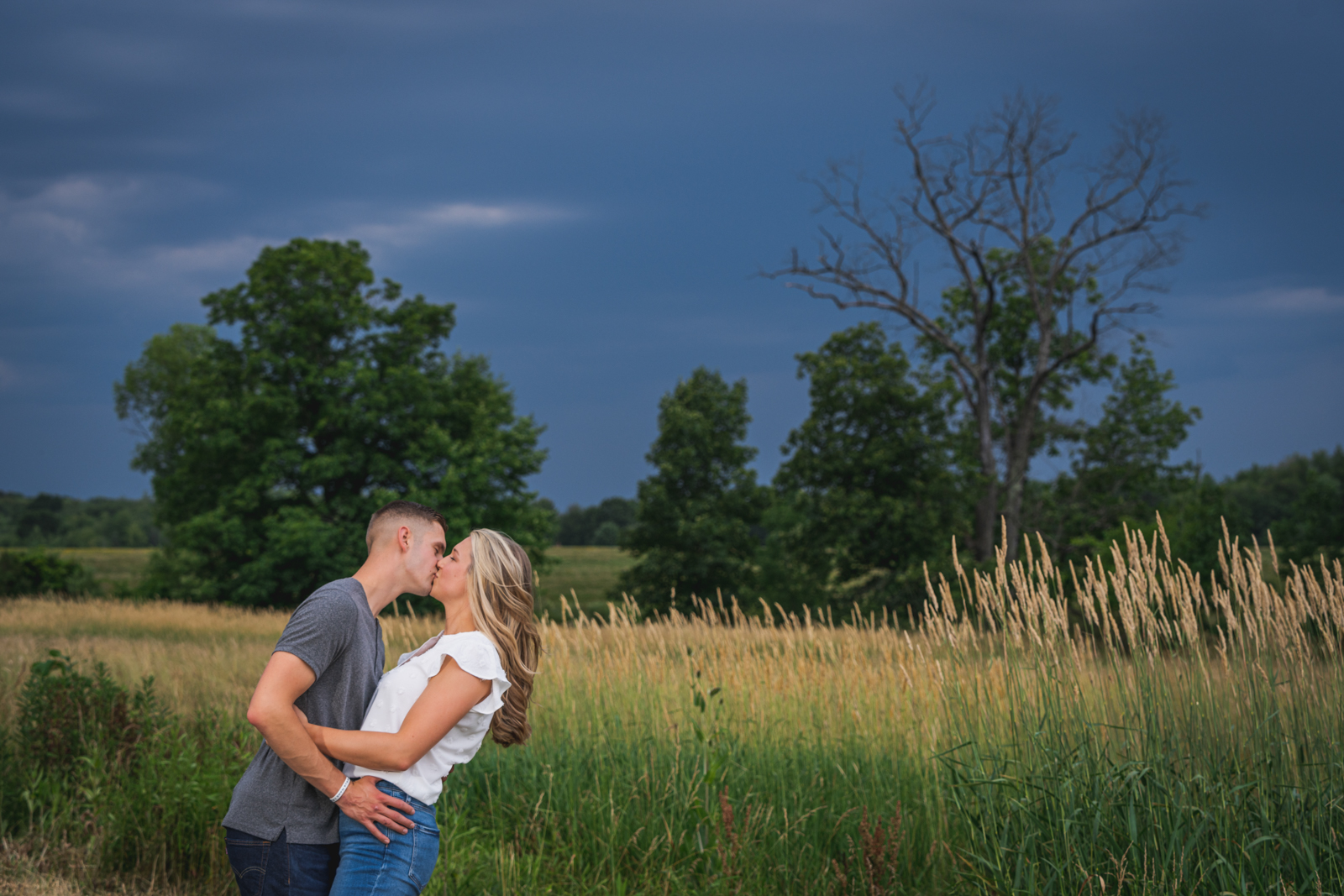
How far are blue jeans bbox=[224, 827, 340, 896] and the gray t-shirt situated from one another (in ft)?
0.09

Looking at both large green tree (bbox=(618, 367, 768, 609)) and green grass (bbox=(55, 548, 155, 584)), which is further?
green grass (bbox=(55, 548, 155, 584))

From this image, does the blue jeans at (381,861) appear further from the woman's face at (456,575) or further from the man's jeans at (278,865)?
the woman's face at (456,575)

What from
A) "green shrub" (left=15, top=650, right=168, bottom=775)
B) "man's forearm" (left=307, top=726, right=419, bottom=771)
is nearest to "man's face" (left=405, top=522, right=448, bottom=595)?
"man's forearm" (left=307, top=726, right=419, bottom=771)

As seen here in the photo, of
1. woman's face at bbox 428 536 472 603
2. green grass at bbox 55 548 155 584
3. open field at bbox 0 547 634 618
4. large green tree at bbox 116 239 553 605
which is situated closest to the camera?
woman's face at bbox 428 536 472 603

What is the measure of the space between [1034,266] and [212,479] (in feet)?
82.5

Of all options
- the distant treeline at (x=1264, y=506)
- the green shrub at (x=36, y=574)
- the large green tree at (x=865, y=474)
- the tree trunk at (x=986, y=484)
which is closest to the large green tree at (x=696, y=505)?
the distant treeline at (x=1264, y=506)

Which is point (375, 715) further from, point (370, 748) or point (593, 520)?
point (593, 520)

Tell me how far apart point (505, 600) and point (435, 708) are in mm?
350

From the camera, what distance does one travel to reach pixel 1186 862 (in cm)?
342

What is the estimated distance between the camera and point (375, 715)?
255cm

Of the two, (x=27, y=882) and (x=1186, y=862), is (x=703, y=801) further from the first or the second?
(x=27, y=882)

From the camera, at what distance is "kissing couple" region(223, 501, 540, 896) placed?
2418mm

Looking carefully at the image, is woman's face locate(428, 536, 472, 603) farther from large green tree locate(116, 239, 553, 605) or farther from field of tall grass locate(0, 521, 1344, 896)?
large green tree locate(116, 239, 553, 605)

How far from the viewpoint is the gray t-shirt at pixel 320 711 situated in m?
2.52
